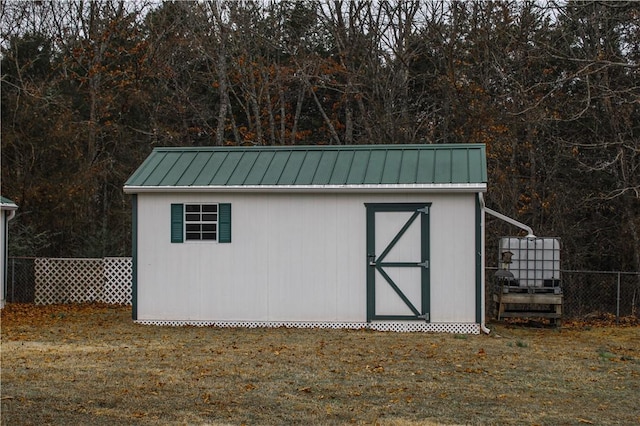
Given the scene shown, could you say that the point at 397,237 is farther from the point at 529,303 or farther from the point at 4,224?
the point at 4,224

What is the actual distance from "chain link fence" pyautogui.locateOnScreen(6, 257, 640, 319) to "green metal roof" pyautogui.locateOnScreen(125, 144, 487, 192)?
14.6ft

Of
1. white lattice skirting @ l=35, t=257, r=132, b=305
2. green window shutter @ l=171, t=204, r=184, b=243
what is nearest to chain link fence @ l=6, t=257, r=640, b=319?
white lattice skirting @ l=35, t=257, r=132, b=305

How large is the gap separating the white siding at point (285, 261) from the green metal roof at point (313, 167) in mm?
236

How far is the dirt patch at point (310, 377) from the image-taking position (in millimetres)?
7789

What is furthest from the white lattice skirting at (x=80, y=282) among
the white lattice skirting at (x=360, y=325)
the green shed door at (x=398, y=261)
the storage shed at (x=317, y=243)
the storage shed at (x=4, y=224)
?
the green shed door at (x=398, y=261)

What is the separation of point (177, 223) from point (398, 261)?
3.57 meters

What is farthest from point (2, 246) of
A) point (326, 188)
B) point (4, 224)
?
point (326, 188)

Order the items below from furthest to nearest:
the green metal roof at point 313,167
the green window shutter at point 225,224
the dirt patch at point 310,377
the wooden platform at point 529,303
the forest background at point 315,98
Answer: the forest background at point 315,98 < the wooden platform at point 529,303 < the green window shutter at point 225,224 < the green metal roof at point 313,167 < the dirt patch at point 310,377

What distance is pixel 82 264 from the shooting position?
20062 mm

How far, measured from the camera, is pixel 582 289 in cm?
1934

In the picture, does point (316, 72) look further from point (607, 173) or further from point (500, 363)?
point (500, 363)

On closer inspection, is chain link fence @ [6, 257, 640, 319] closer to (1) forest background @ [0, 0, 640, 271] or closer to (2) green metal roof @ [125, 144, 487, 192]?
(1) forest background @ [0, 0, 640, 271]

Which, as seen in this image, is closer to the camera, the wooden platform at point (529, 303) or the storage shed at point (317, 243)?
the storage shed at point (317, 243)

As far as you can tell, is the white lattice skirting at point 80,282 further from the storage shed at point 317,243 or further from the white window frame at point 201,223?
the white window frame at point 201,223
